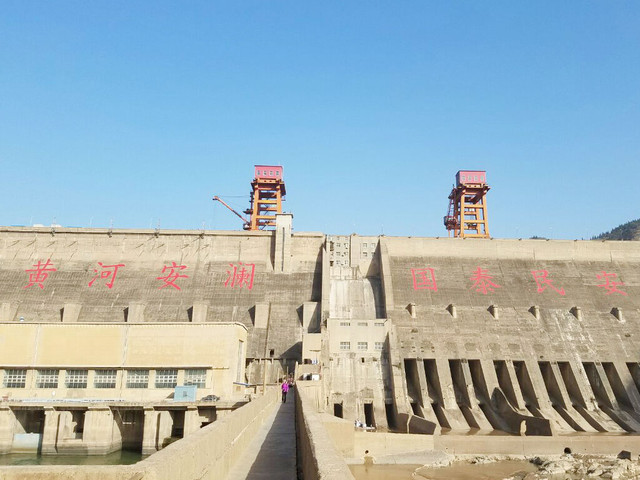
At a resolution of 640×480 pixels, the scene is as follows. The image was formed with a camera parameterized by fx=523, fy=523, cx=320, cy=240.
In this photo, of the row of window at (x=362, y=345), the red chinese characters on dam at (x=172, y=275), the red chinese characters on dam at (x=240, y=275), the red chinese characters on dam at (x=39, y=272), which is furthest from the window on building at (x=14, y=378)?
the row of window at (x=362, y=345)

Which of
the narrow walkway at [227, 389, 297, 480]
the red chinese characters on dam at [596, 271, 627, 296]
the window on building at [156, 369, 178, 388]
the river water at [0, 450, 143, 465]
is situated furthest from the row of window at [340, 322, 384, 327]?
the red chinese characters on dam at [596, 271, 627, 296]

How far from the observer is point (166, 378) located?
127ft

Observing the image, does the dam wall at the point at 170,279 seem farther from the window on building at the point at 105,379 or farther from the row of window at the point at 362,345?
the window on building at the point at 105,379

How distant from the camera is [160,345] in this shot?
39.3 metres

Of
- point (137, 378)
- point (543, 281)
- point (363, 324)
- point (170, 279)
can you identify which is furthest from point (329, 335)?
point (543, 281)

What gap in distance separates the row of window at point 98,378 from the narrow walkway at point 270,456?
20.0m

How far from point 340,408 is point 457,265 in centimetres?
2387

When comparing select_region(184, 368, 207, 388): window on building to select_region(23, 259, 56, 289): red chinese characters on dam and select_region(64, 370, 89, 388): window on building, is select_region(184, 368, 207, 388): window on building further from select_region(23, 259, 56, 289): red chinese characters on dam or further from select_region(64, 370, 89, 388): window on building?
select_region(23, 259, 56, 289): red chinese characters on dam

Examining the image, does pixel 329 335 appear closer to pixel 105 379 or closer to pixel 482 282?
pixel 105 379

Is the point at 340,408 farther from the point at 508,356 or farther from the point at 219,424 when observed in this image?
the point at 219,424

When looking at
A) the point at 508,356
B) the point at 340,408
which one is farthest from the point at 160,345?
the point at 508,356

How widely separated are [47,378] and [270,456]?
31743mm

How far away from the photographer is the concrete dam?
36188 mm

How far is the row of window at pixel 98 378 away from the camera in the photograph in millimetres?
Result: 38375
